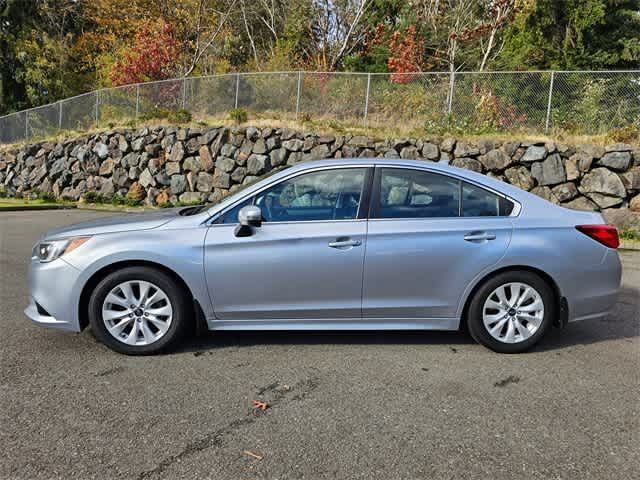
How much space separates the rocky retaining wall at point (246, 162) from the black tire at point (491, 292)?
17.1 feet

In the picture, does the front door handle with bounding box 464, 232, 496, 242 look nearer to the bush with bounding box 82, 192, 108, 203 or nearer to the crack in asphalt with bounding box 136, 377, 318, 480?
the crack in asphalt with bounding box 136, 377, 318, 480

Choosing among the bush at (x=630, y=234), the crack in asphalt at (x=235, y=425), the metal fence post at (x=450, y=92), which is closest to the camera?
the crack in asphalt at (x=235, y=425)

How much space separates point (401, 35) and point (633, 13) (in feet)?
29.4

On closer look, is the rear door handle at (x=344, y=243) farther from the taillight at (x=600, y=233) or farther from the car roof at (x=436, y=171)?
the taillight at (x=600, y=233)

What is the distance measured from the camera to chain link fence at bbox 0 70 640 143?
12922mm

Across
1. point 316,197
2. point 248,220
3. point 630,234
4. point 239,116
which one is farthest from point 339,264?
point 239,116

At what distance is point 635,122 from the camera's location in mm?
12414

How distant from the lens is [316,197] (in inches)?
171

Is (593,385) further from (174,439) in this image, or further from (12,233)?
(12,233)

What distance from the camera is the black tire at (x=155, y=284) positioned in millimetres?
4074

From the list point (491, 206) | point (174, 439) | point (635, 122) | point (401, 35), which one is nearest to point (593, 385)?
point (491, 206)

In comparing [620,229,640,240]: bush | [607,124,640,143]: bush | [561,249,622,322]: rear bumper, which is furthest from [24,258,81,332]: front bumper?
[607,124,640,143]: bush

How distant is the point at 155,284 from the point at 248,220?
89cm

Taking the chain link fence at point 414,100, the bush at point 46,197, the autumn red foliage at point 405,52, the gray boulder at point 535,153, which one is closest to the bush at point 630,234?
the gray boulder at point 535,153
